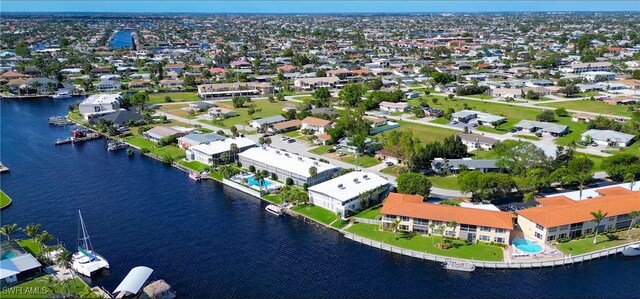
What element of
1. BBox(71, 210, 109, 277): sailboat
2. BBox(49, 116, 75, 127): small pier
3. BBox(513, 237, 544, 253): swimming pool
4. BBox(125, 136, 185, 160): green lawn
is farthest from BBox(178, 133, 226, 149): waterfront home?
BBox(513, 237, 544, 253): swimming pool

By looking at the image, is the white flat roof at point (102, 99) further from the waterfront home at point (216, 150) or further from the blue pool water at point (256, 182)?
the blue pool water at point (256, 182)

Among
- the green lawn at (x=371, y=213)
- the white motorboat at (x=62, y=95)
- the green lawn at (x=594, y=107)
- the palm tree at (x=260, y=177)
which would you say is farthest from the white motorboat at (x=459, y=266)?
the white motorboat at (x=62, y=95)

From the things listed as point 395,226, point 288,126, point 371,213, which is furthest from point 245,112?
point 395,226

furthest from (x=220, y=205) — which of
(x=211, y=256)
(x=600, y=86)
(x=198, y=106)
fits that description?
(x=600, y=86)

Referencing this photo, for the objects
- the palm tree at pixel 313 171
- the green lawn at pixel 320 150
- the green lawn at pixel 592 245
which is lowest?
the green lawn at pixel 592 245

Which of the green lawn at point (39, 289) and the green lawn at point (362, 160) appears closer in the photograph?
the green lawn at point (39, 289)

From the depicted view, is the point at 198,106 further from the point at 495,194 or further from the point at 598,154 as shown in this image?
the point at 598,154

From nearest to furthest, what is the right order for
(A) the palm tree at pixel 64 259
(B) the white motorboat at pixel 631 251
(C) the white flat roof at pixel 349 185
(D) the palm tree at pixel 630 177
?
(A) the palm tree at pixel 64 259 → (B) the white motorboat at pixel 631 251 → (C) the white flat roof at pixel 349 185 → (D) the palm tree at pixel 630 177
